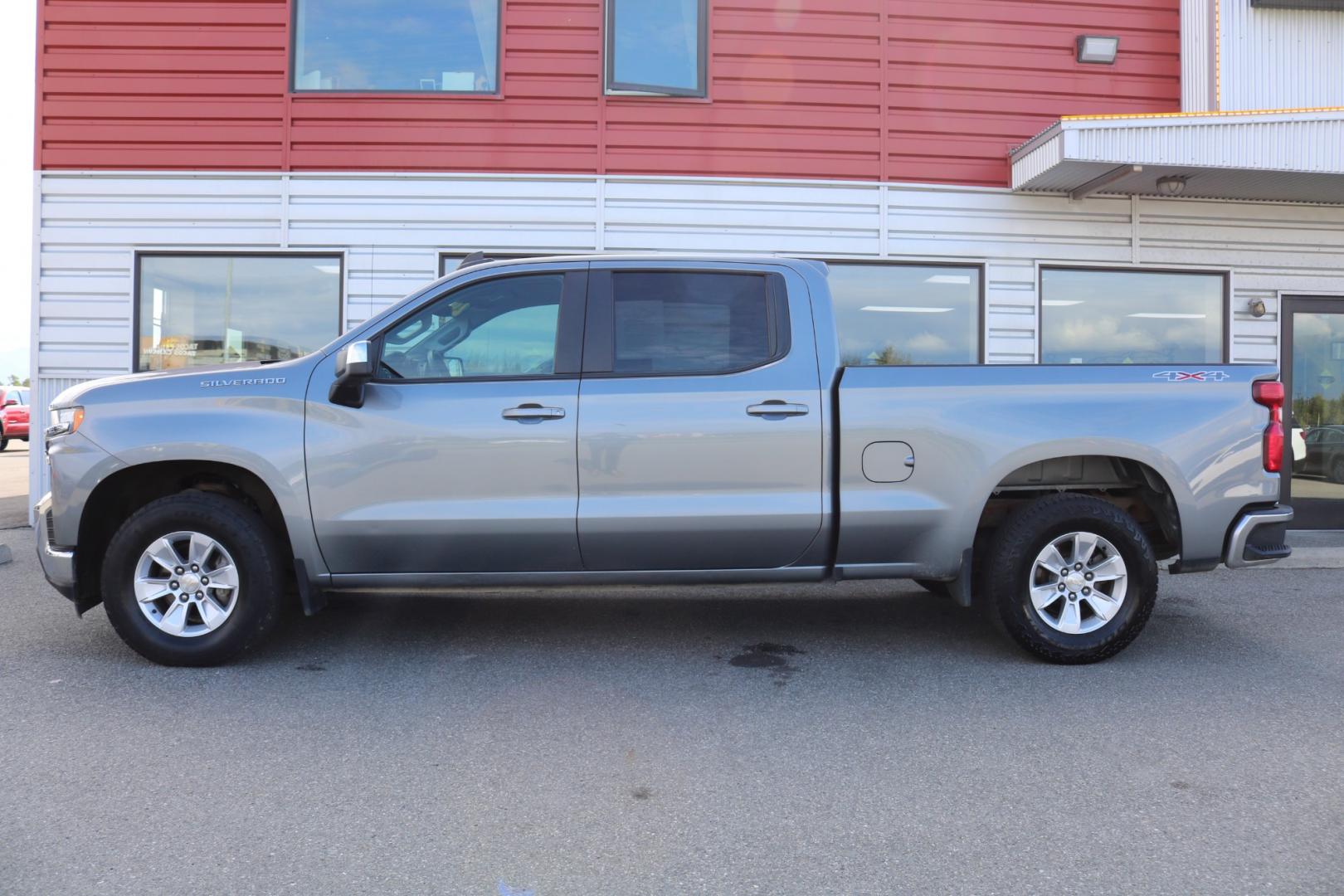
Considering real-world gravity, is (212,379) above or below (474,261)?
below

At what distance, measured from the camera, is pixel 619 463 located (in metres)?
4.94

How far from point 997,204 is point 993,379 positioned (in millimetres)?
5333

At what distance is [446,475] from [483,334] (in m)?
0.74

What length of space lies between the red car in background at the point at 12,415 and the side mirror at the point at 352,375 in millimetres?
21728

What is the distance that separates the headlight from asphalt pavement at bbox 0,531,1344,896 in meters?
1.12

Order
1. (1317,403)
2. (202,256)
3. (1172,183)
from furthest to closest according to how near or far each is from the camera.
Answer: (1317,403), (202,256), (1172,183)

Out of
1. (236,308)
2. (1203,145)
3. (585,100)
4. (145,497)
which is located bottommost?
(145,497)

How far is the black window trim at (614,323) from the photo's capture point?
5059 millimetres

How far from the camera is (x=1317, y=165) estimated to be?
8.70 m

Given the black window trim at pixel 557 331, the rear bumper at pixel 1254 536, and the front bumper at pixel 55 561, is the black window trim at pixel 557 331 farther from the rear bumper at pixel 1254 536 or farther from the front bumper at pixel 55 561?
the rear bumper at pixel 1254 536

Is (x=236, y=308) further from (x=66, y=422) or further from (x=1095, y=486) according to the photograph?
(x=1095, y=486)

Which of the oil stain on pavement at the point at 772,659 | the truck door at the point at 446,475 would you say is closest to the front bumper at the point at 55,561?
the truck door at the point at 446,475

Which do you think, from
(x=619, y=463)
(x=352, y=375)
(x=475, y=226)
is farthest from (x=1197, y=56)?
(x=352, y=375)

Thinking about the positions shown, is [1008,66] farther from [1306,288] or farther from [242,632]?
[242,632]
